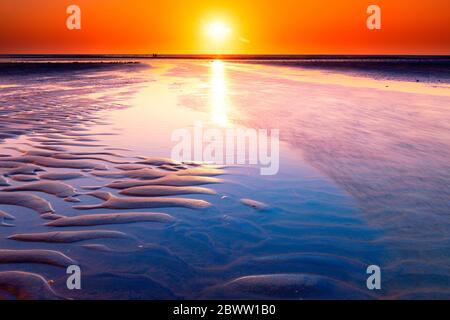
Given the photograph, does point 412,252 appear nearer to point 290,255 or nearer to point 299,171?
point 290,255

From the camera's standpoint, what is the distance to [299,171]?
5590 millimetres

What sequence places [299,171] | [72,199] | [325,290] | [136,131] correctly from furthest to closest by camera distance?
1. [136,131]
2. [299,171]
3. [72,199]
4. [325,290]

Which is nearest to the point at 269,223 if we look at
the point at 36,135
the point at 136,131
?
the point at 136,131

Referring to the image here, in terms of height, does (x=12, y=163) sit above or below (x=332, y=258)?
above

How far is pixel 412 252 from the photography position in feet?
10.7

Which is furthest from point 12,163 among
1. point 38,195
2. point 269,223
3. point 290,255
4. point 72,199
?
point 290,255

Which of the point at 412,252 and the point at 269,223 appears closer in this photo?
the point at 412,252

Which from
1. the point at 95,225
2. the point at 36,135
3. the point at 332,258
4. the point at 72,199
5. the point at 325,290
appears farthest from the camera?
the point at 36,135

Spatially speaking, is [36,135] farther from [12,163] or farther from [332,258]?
[332,258]

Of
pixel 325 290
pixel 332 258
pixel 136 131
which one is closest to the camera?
pixel 325 290

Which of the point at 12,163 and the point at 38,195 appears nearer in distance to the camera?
the point at 38,195
